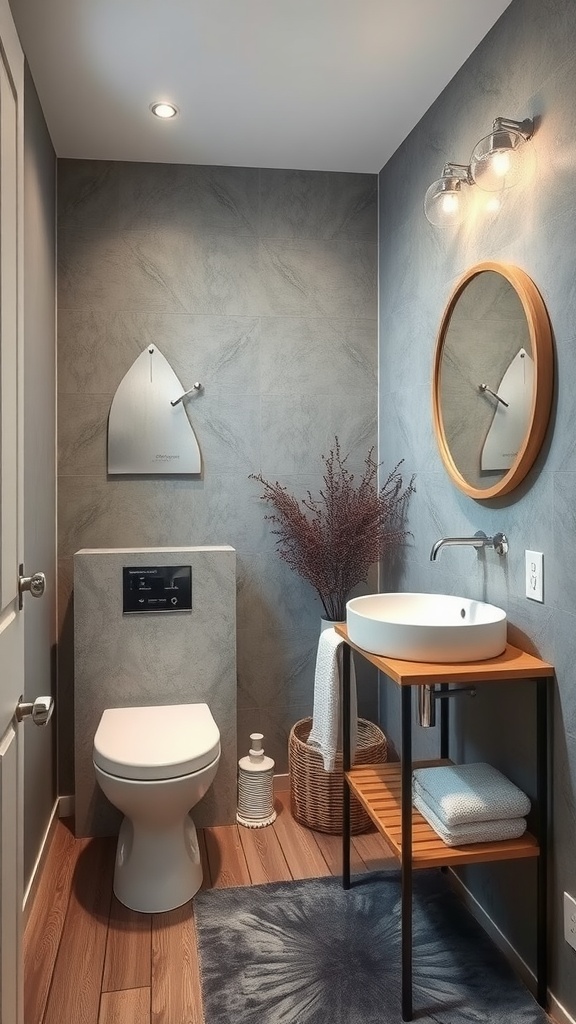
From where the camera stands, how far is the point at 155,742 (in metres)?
2.12

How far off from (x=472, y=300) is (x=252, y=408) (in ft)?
3.45

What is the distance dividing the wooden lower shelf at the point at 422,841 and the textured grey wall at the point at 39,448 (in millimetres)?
1015

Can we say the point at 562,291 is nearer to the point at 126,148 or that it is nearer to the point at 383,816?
the point at 383,816

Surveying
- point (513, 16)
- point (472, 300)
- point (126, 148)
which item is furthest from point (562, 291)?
point (126, 148)

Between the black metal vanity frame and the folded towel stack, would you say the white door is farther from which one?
the folded towel stack

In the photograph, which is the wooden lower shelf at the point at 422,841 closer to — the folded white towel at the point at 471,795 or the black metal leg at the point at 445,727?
the folded white towel at the point at 471,795

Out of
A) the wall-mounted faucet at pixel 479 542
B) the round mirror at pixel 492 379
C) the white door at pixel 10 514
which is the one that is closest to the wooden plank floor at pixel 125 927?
the white door at pixel 10 514

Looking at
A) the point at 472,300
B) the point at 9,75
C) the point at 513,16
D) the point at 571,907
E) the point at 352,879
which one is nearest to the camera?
the point at 9,75

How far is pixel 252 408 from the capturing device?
281 centimetres

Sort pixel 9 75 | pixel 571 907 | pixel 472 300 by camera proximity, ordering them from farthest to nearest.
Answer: pixel 472 300
pixel 571 907
pixel 9 75

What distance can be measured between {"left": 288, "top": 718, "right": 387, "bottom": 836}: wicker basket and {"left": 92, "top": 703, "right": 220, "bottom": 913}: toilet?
48 cm

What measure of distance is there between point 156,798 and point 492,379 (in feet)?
4.92

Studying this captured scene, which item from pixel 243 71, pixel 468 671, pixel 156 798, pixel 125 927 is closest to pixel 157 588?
pixel 156 798

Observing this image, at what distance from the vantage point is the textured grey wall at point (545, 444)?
159 cm
